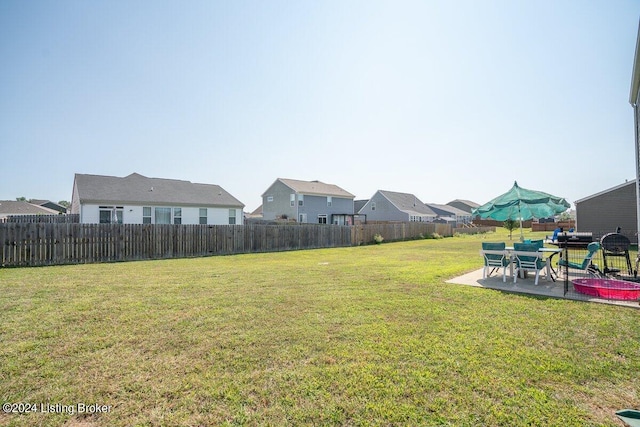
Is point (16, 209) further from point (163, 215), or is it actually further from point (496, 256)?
point (496, 256)

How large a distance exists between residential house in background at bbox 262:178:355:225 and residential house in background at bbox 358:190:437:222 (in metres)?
8.53

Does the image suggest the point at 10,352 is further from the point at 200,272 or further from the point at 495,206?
the point at 495,206

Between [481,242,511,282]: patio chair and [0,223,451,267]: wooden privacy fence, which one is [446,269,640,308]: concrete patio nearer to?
[481,242,511,282]: patio chair

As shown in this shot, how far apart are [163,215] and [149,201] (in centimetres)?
159

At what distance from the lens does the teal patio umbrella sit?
8.97 meters

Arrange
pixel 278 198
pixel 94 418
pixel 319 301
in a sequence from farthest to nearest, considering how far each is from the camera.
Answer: pixel 278 198, pixel 319 301, pixel 94 418

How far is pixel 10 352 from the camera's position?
3.73 metres

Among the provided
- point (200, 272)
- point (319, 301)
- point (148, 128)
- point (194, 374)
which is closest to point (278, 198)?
point (148, 128)

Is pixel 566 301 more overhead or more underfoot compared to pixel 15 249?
more underfoot

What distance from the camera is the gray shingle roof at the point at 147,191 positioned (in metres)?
23.0

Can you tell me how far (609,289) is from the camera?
6.31 meters

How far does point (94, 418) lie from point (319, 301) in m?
4.08

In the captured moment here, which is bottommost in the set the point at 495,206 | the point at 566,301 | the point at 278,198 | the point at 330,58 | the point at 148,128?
the point at 566,301

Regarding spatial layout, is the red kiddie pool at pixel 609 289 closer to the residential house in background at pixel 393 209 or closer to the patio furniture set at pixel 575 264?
the patio furniture set at pixel 575 264
